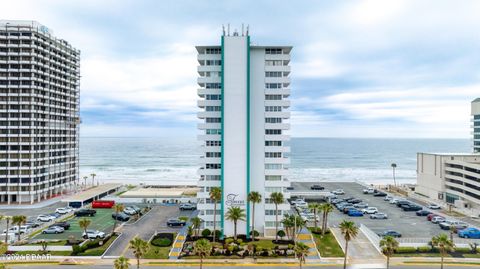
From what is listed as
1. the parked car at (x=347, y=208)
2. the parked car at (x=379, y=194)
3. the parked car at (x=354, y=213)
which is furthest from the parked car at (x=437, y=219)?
the parked car at (x=379, y=194)

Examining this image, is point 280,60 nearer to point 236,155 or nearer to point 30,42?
point 236,155

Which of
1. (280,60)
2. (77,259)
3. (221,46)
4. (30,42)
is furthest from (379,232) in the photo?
(30,42)

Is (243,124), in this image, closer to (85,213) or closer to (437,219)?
(85,213)

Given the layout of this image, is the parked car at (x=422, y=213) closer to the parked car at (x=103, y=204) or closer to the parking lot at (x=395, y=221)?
the parking lot at (x=395, y=221)

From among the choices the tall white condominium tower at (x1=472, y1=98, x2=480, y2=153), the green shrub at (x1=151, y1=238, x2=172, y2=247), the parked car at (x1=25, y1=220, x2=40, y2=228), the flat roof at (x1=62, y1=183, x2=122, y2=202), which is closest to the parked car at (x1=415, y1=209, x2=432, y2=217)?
the tall white condominium tower at (x1=472, y1=98, x2=480, y2=153)

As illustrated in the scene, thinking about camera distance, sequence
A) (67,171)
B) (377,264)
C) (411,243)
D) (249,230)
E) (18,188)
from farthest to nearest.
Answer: (67,171)
(18,188)
(249,230)
(411,243)
(377,264)

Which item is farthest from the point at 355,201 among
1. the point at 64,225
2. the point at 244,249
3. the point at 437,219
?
the point at 64,225
